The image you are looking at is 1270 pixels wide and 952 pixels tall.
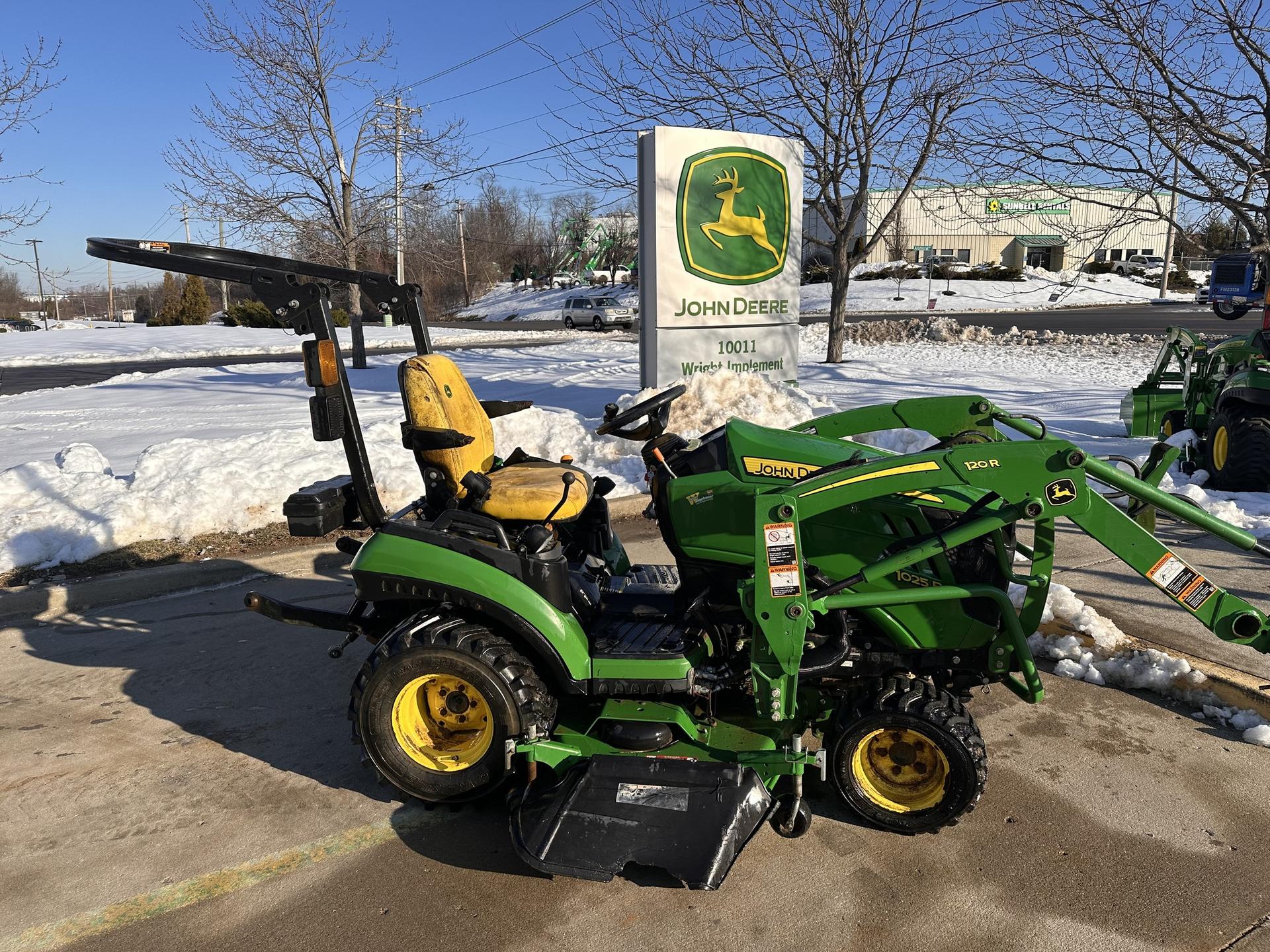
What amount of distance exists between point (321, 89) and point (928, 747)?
18235 millimetres

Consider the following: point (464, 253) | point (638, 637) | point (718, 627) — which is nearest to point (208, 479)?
point (638, 637)

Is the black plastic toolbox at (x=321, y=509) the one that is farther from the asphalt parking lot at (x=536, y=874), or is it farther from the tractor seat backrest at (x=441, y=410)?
the asphalt parking lot at (x=536, y=874)

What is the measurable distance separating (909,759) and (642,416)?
1672 millimetres

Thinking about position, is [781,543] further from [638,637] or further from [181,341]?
[181,341]

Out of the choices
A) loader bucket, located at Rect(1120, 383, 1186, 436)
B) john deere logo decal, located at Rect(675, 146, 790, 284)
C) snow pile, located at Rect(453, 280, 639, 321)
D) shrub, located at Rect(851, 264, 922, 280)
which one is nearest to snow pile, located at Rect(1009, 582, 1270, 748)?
loader bucket, located at Rect(1120, 383, 1186, 436)

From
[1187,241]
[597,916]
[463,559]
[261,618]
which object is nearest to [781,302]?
[1187,241]

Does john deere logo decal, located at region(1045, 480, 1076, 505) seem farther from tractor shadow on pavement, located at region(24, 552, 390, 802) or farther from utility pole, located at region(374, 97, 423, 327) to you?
utility pole, located at region(374, 97, 423, 327)

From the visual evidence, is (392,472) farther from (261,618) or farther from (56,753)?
(56,753)

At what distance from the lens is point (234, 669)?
4578 millimetres

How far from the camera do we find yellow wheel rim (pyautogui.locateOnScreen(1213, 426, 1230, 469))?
7.41m

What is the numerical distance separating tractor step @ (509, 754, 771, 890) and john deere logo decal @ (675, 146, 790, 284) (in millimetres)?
8179

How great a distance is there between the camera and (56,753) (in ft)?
12.4

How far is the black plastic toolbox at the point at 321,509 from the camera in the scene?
3.50 m

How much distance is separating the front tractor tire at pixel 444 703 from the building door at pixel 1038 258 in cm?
5914
